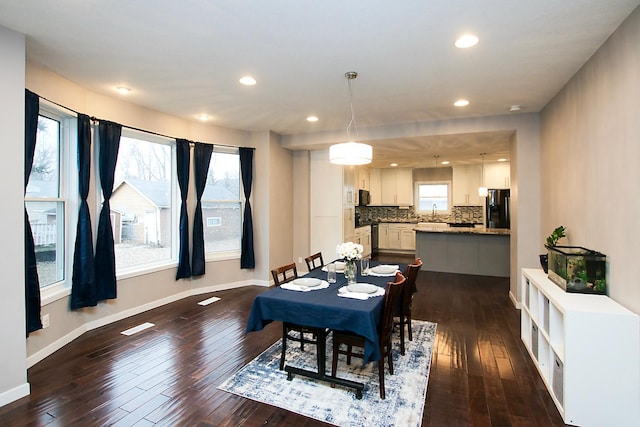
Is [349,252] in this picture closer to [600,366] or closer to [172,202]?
[600,366]

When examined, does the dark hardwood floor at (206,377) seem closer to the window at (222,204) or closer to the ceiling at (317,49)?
the window at (222,204)

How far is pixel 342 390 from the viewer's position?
99.7 inches

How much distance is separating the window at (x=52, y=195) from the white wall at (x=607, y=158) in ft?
15.9

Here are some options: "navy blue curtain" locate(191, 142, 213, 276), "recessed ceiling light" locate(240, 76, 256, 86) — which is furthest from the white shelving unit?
"navy blue curtain" locate(191, 142, 213, 276)

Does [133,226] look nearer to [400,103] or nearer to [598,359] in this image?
[400,103]

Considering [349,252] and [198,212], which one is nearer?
[349,252]

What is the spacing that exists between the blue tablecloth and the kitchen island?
16.1ft

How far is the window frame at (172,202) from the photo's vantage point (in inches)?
154

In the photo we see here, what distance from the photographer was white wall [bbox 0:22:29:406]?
236cm

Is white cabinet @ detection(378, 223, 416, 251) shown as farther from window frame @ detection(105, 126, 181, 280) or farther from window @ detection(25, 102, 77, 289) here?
window @ detection(25, 102, 77, 289)

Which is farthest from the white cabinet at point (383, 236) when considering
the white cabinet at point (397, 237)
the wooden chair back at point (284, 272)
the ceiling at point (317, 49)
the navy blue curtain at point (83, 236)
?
the navy blue curtain at point (83, 236)

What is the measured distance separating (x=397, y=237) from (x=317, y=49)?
7.61 metres

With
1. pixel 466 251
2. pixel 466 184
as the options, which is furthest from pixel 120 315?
pixel 466 184

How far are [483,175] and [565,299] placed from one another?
6.40 m
